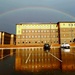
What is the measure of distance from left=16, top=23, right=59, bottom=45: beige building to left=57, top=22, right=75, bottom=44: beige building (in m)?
4.30

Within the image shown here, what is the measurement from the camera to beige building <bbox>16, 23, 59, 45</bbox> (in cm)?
9369

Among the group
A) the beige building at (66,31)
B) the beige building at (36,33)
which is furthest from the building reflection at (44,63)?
the beige building at (36,33)

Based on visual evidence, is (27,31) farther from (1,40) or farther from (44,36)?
(1,40)

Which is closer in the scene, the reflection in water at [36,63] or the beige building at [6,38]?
the reflection in water at [36,63]

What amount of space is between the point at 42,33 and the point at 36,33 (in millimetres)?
3682

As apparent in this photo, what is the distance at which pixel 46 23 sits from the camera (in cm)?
9375

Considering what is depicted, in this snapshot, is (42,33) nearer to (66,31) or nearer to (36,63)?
(66,31)

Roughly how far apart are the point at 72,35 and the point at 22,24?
30255 millimetres

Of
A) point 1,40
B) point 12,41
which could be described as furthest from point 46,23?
point 12,41

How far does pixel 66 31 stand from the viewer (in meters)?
91.3

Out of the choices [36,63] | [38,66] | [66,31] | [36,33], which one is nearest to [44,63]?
[36,63]

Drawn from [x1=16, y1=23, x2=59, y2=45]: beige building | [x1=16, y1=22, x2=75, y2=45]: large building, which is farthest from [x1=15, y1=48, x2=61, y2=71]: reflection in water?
[x1=16, y1=23, x2=59, y2=45]: beige building

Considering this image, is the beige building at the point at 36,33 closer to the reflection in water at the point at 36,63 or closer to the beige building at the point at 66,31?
the beige building at the point at 66,31

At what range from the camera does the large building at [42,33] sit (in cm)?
9144
